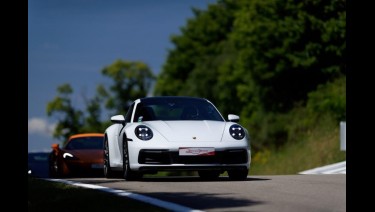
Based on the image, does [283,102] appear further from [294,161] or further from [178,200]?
[178,200]

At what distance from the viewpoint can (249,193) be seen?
14531 millimetres

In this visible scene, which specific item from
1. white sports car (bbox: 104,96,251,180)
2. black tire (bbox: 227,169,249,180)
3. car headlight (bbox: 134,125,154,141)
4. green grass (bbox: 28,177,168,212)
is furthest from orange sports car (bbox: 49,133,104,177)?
green grass (bbox: 28,177,168,212)

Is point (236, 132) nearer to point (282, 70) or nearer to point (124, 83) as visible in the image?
point (282, 70)

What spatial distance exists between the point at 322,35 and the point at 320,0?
2.84 metres

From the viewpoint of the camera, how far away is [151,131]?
58.0 feet

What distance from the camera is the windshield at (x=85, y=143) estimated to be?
90.7 feet

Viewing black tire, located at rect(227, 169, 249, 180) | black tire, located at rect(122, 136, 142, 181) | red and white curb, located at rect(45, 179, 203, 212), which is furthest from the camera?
black tire, located at rect(227, 169, 249, 180)

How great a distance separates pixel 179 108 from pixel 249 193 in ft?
14.4

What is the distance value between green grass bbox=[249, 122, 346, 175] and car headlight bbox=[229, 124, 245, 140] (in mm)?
21523

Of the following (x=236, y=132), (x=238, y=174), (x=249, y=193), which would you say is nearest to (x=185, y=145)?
(x=236, y=132)

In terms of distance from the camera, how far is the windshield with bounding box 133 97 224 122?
1848 cm

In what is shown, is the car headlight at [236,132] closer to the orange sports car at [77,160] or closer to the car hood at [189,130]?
the car hood at [189,130]

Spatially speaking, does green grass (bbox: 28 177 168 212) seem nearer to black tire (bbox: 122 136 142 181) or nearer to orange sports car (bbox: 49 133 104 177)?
black tire (bbox: 122 136 142 181)

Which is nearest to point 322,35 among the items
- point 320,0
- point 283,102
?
point 320,0
